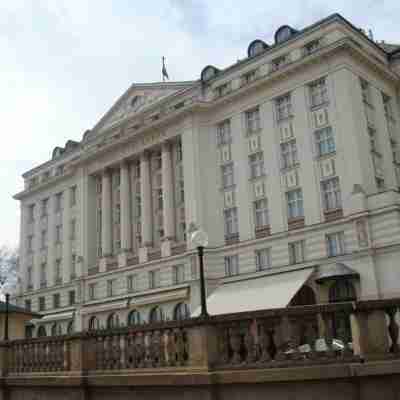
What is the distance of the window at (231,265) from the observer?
143ft

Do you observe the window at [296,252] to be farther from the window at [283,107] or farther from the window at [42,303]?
the window at [42,303]

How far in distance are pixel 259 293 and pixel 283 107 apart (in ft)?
48.0

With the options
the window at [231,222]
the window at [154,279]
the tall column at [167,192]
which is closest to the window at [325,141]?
the window at [231,222]

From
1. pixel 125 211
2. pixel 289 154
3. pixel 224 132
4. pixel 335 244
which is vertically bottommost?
pixel 335 244

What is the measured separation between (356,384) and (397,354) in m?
0.83

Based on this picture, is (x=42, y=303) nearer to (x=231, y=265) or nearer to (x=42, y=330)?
(x=42, y=330)

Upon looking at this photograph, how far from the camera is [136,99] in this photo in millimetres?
56812

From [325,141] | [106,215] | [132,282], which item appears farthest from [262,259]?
[106,215]

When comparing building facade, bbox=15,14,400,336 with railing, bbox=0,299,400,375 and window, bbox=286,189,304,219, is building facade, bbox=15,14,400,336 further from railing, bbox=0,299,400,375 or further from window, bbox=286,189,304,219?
railing, bbox=0,299,400,375

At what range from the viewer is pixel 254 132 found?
148 feet

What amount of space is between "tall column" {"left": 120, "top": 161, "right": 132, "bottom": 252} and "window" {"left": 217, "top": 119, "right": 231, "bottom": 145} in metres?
11.2

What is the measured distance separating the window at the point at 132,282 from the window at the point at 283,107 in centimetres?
1909

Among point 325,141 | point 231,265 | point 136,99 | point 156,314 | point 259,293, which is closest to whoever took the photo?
point 259,293

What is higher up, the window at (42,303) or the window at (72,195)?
the window at (72,195)
